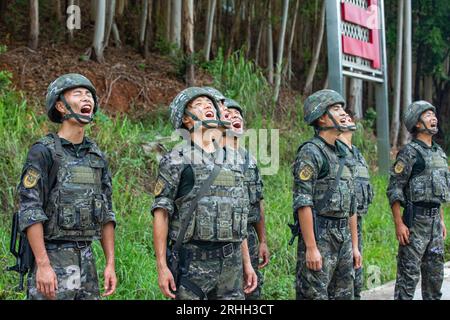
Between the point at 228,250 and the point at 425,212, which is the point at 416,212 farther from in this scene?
the point at 228,250

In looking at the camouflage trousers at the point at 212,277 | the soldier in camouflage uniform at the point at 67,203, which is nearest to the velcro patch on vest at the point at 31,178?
the soldier in camouflage uniform at the point at 67,203

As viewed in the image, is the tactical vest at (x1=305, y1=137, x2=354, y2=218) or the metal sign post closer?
the tactical vest at (x1=305, y1=137, x2=354, y2=218)

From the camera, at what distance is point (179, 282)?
10.6 ft

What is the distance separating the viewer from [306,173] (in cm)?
395

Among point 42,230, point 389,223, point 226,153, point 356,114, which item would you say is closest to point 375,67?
point 389,223

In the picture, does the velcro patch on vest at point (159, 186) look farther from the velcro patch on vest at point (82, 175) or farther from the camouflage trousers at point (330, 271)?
the camouflage trousers at point (330, 271)

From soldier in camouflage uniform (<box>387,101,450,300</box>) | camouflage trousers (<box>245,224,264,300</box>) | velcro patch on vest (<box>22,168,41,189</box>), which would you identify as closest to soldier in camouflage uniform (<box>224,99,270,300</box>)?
camouflage trousers (<box>245,224,264,300</box>)

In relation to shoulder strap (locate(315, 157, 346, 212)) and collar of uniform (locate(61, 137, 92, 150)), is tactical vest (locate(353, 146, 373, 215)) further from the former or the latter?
collar of uniform (locate(61, 137, 92, 150))

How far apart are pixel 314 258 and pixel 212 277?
88 cm

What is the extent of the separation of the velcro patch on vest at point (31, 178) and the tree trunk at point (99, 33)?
6.81 m

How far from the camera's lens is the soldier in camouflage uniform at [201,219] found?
3166 mm

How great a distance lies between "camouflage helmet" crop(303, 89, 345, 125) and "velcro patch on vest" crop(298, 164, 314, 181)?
0.40 m

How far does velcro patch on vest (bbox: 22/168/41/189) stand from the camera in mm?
3012

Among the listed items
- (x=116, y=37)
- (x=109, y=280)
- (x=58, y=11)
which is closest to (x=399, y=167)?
(x=109, y=280)
